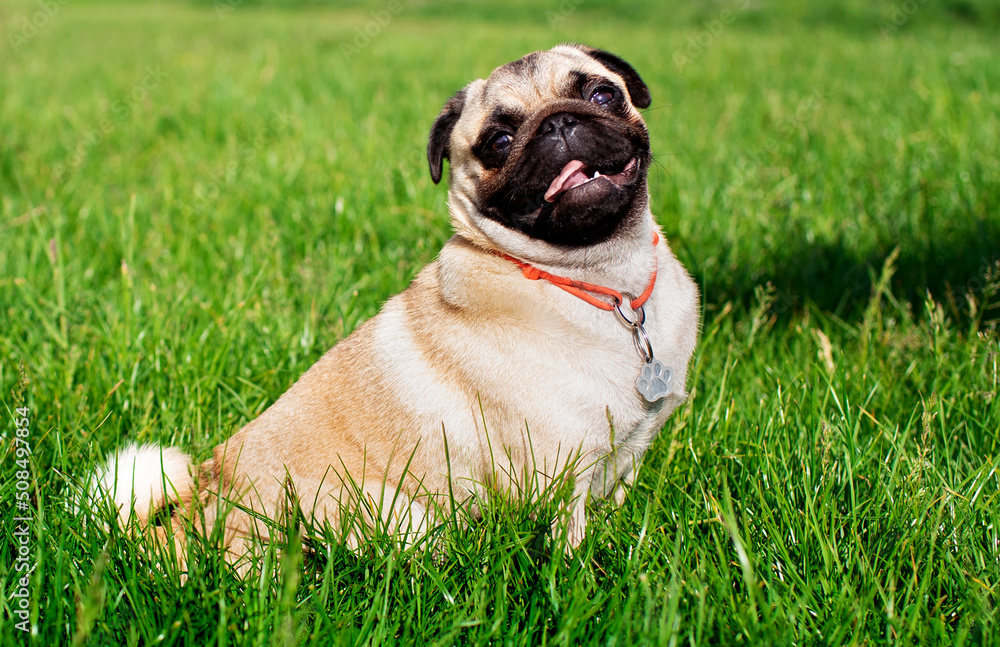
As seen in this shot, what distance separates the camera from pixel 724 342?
3.27m

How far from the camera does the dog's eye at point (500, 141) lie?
8.26 feet

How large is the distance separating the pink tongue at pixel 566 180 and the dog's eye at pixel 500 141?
0.97 feet

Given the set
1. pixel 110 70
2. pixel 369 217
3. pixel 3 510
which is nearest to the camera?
pixel 3 510

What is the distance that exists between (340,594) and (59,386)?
5.59 ft

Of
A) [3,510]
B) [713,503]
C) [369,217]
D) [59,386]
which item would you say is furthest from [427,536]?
[369,217]

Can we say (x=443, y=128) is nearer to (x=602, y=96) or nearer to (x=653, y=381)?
(x=602, y=96)

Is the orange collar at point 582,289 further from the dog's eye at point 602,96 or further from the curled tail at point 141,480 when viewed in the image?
the curled tail at point 141,480

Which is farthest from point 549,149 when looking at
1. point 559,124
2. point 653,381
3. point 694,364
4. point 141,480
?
point 141,480

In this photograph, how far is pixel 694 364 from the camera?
2.91 metres

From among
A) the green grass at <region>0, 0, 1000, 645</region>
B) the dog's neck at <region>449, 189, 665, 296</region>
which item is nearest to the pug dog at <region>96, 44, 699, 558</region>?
the dog's neck at <region>449, 189, 665, 296</region>

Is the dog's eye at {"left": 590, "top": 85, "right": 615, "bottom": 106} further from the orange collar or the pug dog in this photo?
the orange collar

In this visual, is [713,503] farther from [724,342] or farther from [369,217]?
[369,217]

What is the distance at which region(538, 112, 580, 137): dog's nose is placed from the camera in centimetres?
229

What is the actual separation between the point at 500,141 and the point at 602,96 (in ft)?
1.35
